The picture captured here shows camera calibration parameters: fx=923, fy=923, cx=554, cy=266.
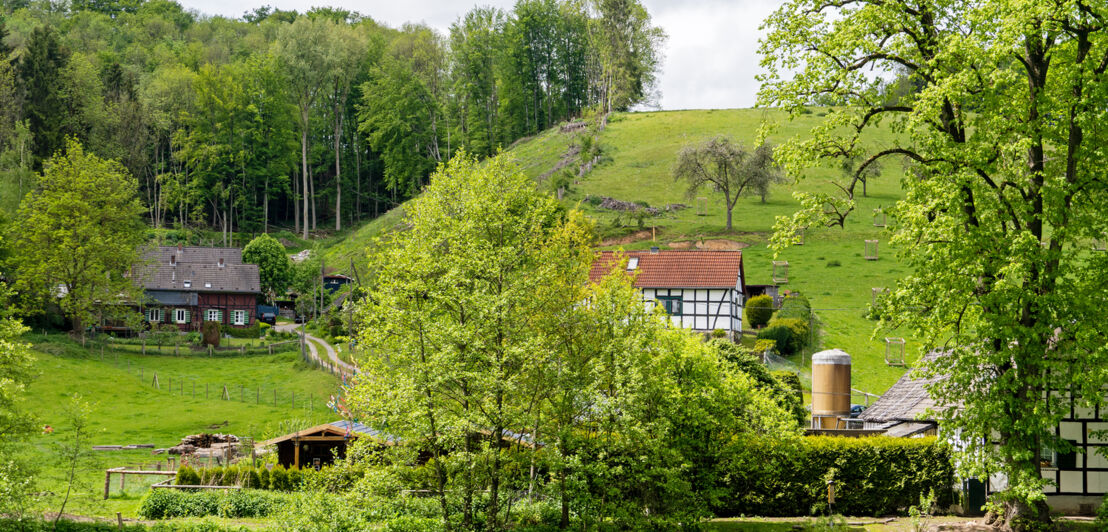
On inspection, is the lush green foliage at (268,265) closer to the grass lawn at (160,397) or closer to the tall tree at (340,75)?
the grass lawn at (160,397)

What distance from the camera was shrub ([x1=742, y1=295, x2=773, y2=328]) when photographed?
2024 inches

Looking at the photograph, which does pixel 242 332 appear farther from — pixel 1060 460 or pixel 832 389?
pixel 1060 460

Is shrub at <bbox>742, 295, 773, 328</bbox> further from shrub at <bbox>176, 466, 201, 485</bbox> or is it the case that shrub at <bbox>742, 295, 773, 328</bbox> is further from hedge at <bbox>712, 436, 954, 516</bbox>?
shrub at <bbox>176, 466, 201, 485</bbox>

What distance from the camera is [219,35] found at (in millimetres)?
119938

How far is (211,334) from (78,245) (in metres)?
9.45

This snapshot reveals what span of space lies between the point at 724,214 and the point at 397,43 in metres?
54.8

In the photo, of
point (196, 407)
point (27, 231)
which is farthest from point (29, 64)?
point (196, 407)

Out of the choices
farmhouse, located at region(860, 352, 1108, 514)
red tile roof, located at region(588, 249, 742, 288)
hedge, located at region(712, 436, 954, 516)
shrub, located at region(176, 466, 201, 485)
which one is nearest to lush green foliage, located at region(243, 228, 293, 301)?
red tile roof, located at region(588, 249, 742, 288)

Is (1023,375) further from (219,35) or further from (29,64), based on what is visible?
(219,35)

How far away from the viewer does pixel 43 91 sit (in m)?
78.0

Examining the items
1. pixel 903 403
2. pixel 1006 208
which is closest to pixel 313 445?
pixel 903 403

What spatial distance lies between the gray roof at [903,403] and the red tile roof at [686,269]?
16860 millimetres

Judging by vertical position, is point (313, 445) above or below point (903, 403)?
below

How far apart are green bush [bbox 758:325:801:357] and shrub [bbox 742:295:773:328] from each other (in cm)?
321
